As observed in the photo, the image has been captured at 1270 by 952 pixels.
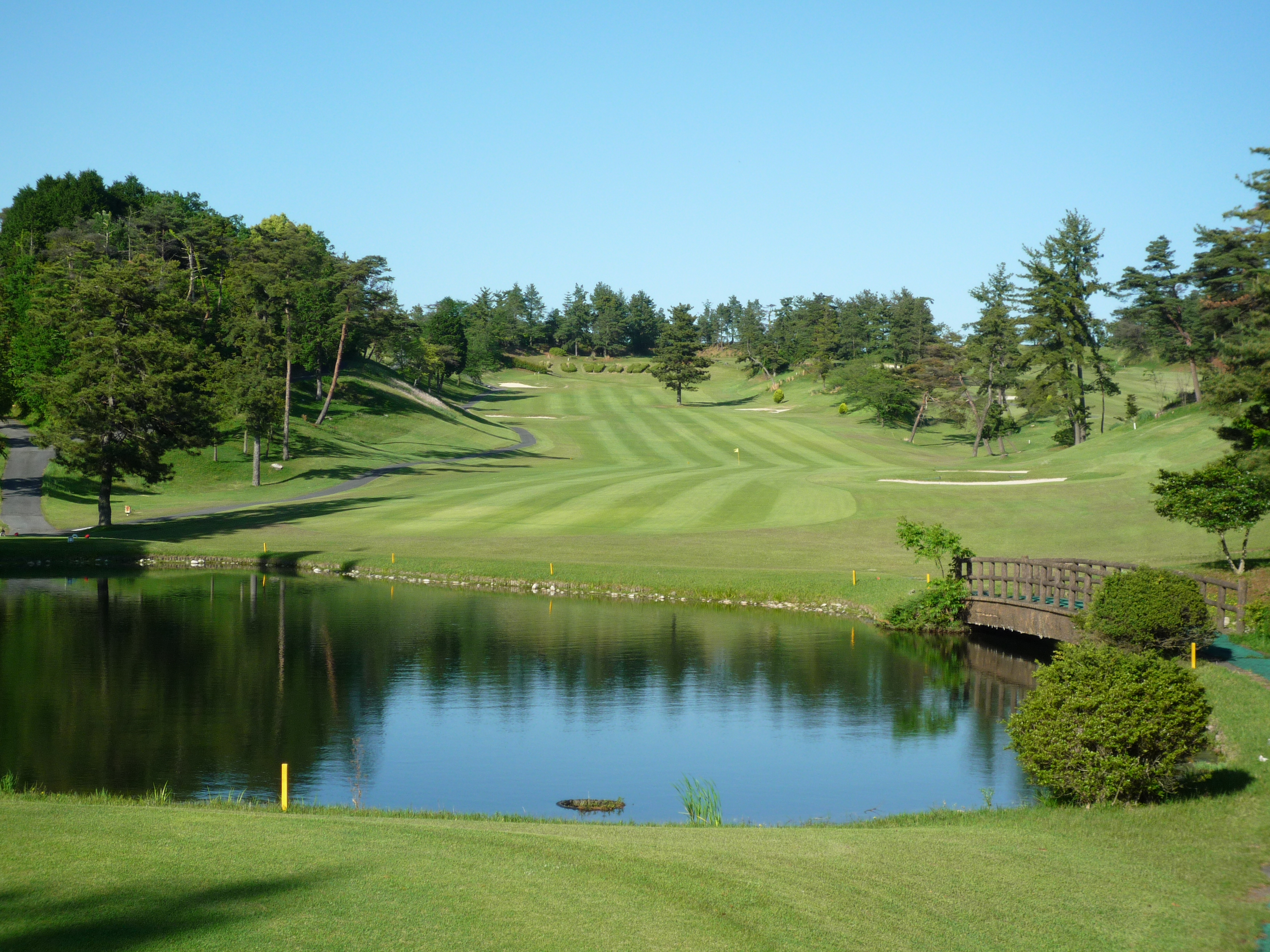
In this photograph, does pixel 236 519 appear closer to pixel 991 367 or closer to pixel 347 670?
pixel 347 670

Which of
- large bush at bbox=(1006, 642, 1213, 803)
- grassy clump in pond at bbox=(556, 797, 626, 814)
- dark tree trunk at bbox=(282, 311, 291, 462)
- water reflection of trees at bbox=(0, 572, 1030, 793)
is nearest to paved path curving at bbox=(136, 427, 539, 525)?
dark tree trunk at bbox=(282, 311, 291, 462)

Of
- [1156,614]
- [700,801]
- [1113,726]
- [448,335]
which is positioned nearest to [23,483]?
[700,801]

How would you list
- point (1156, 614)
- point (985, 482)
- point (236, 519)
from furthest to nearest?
point (985, 482) < point (236, 519) < point (1156, 614)

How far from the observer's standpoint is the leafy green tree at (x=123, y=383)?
5234 cm

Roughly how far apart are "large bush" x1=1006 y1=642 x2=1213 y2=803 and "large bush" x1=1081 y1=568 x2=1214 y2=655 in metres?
8.12

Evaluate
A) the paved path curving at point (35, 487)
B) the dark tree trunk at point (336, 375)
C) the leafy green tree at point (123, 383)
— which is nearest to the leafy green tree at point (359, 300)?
the dark tree trunk at point (336, 375)

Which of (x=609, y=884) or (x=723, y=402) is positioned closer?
(x=609, y=884)

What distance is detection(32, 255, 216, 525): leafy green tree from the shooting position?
52344 mm

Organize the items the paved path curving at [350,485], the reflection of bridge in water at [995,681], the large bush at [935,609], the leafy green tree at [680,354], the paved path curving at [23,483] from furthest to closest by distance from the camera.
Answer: the leafy green tree at [680,354] < the paved path curving at [350,485] < the paved path curving at [23,483] < the large bush at [935,609] < the reflection of bridge in water at [995,681]

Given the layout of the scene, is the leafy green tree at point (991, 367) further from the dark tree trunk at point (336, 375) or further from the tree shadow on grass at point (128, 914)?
the tree shadow on grass at point (128, 914)

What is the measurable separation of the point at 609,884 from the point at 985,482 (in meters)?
52.2

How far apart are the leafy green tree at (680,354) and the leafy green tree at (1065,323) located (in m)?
48.7

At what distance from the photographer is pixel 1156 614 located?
23.0m

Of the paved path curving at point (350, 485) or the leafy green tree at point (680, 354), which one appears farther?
the leafy green tree at point (680, 354)
